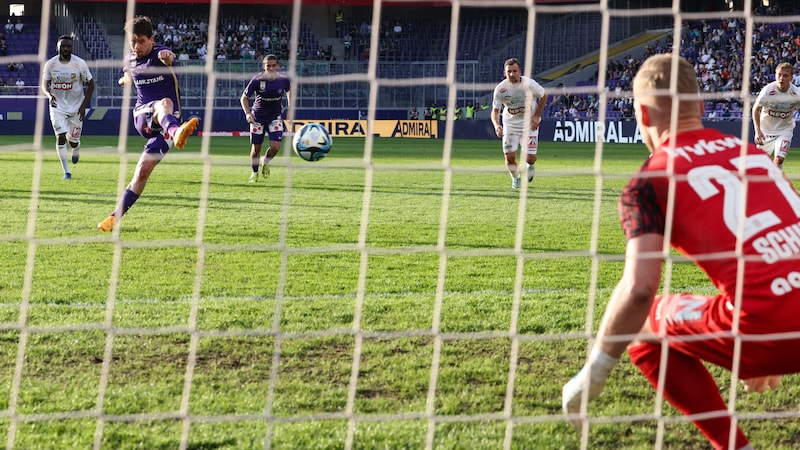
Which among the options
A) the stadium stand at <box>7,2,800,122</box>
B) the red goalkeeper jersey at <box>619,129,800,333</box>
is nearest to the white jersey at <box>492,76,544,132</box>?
the red goalkeeper jersey at <box>619,129,800,333</box>

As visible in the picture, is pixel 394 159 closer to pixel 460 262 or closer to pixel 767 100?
pixel 767 100

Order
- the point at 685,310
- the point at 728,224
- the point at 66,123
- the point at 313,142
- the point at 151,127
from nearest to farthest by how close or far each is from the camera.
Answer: the point at 728,224
the point at 685,310
the point at 151,127
the point at 313,142
the point at 66,123

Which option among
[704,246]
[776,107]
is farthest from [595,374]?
[776,107]

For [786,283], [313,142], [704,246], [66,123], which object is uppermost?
[66,123]

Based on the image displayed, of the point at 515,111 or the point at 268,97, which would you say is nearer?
the point at 515,111

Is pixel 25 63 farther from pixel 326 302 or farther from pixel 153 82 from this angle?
pixel 326 302

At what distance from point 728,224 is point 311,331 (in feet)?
9.17

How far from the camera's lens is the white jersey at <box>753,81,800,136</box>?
14.1m

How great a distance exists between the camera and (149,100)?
A: 32.1 feet

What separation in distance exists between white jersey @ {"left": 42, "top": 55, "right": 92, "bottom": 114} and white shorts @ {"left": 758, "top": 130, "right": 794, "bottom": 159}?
10.9 m

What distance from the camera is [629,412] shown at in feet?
13.2

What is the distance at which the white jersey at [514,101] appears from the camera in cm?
1524

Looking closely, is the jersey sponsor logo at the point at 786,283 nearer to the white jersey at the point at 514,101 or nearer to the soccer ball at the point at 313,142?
the soccer ball at the point at 313,142

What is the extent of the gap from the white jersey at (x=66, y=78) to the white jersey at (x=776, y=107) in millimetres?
10583
